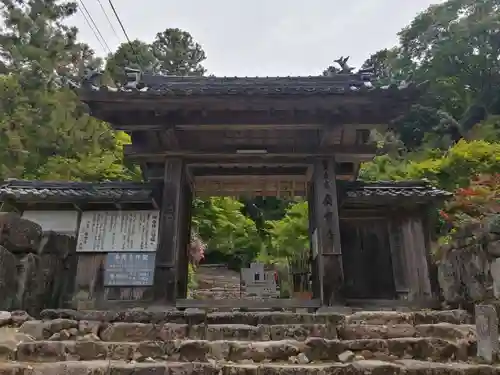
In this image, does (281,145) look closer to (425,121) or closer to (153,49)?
(425,121)

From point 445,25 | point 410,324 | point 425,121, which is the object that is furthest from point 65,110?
point 445,25

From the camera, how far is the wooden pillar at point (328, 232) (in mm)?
6969

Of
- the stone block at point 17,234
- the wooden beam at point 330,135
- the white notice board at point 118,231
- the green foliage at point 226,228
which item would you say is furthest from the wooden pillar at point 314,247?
the green foliage at point 226,228

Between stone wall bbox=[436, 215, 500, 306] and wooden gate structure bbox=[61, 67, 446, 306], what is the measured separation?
1597mm

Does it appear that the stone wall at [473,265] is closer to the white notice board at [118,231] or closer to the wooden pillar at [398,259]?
the wooden pillar at [398,259]

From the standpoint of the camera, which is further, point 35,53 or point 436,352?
point 35,53

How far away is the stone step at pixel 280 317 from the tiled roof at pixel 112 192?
2989mm

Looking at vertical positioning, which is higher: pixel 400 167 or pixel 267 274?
pixel 400 167

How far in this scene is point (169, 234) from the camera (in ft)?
24.3

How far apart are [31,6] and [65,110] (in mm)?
7961

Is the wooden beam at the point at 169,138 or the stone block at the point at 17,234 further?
the wooden beam at the point at 169,138

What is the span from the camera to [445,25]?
33.2m

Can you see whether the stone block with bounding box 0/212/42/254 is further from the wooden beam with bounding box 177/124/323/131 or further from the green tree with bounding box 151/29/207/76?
the green tree with bounding box 151/29/207/76

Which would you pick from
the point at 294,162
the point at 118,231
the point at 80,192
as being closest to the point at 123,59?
the point at 80,192
